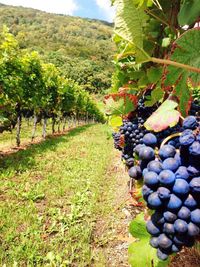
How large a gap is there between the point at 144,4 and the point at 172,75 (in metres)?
0.55

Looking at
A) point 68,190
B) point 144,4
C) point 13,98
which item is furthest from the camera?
point 13,98

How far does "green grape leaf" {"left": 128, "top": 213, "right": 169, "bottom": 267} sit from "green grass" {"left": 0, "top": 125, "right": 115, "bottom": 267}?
11.1ft

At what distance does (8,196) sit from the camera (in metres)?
8.12

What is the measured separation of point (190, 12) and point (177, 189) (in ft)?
2.31

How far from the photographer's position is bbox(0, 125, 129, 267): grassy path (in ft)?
17.0

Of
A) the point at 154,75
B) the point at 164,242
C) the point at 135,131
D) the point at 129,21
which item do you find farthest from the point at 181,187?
the point at 135,131

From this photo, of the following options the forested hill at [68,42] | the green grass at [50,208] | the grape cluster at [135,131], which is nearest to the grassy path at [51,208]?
the green grass at [50,208]

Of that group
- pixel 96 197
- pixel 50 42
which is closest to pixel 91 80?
pixel 50 42

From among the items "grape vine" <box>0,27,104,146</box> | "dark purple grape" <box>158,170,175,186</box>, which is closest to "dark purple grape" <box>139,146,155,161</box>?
"dark purple grape" <box>158,170,175,186</box>

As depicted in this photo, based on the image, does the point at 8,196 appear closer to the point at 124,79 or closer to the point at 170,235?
the point at 124,79

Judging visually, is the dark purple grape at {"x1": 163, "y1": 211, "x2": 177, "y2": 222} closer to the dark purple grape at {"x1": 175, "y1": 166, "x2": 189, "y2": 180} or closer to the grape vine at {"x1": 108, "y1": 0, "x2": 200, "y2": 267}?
the grape vine at {"x1": 108, "y1": 0, "x2": 200, "y2": 267}

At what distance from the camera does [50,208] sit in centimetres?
724

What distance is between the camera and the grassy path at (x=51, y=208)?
5180 mm

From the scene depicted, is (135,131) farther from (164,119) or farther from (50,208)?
(50,208)
